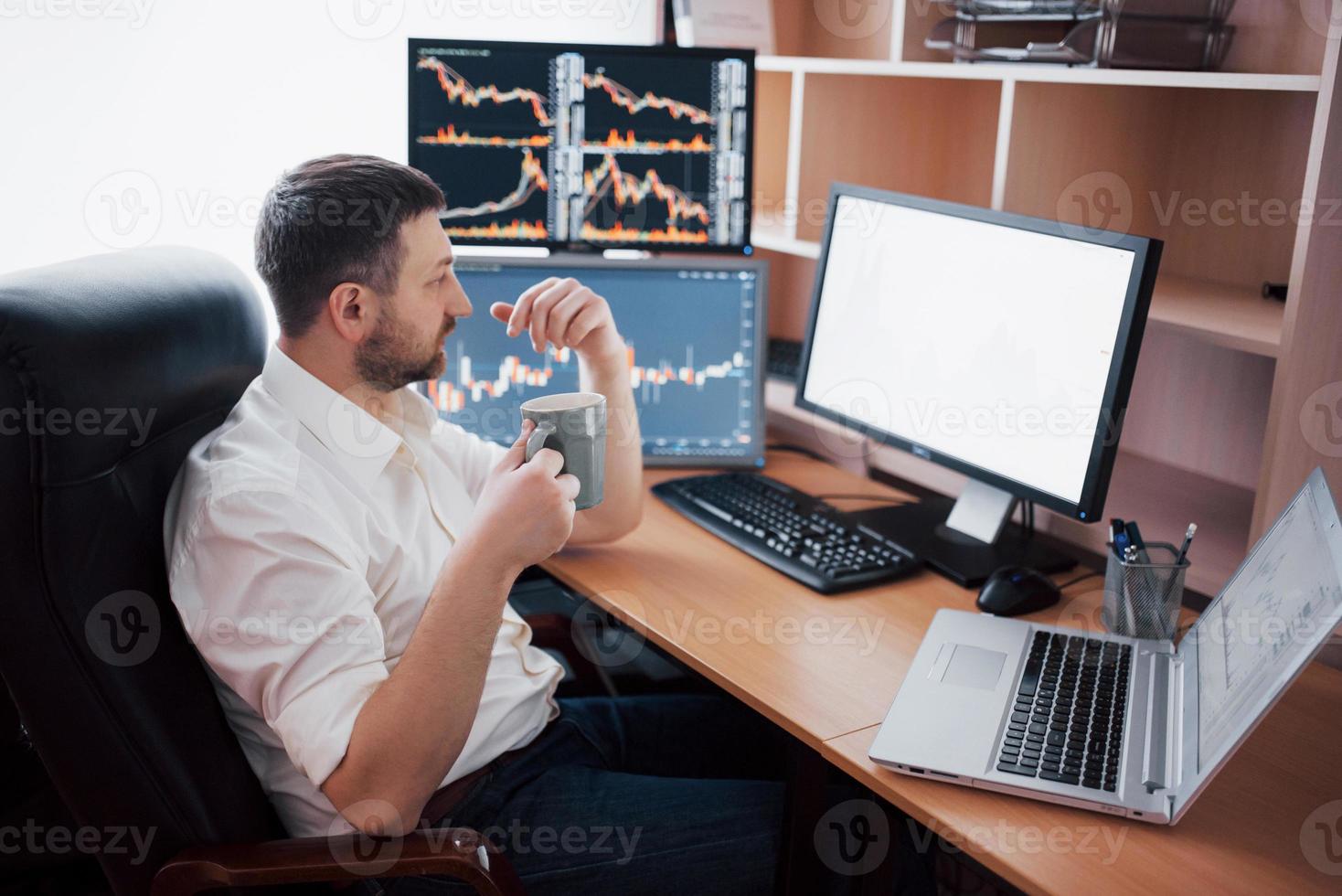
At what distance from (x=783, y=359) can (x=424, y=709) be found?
1.30m

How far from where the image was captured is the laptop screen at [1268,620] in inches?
38.2

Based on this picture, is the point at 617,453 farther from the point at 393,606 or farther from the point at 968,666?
the point at 968,666

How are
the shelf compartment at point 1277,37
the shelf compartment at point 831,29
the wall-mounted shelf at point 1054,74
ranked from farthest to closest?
the shelf compartment at point 831,29 < the shelf compartment at point 1277,37 < the wall-mounted shelf at point 1054,74

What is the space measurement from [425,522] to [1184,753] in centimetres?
89

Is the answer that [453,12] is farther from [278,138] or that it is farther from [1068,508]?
[1068,508]

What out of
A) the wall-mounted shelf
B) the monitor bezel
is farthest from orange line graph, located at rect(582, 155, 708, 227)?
the monitor bezel

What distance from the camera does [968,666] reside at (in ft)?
4.36

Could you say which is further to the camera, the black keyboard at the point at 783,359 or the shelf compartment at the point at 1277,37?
the black keyboard at the point at 783,359

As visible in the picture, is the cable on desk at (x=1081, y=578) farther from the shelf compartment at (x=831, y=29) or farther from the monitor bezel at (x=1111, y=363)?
the shelf compartment at (x=831, y=29)

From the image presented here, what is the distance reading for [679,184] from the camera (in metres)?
1.99

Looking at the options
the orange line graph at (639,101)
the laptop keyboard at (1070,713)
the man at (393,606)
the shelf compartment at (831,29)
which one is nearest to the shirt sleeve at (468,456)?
the man at (393,606)

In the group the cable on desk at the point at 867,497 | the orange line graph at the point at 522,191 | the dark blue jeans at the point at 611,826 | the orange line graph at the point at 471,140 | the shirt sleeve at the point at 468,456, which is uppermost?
the orange line graph at the point at 471,140

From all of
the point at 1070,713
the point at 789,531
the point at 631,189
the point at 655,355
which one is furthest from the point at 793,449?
the point at 1070,713

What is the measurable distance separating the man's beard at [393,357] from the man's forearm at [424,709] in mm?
302
